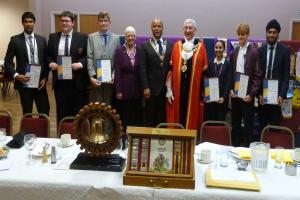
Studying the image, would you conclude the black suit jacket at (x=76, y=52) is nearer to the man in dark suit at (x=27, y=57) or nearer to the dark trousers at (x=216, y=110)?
the man in dark suit at (x=27, y=57)

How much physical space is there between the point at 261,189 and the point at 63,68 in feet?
9.56

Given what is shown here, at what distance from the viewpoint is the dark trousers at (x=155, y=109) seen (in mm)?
4660

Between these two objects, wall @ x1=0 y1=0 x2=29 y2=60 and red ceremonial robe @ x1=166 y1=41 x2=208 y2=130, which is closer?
red ceremonial robe @ x1=166 y1=41 x2=208 y2=130

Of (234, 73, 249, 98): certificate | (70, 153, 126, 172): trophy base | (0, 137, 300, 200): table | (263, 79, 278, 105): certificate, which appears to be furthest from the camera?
(234, 73, 249, 98): certificate

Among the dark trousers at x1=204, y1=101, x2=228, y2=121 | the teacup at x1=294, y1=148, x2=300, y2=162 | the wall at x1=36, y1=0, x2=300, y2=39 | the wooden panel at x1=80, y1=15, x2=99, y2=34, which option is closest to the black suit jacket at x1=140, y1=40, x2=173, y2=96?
the dark trousers at x1=204, y1=101, x2=228, y2=121

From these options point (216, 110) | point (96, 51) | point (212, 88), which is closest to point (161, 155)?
point (212, 88)

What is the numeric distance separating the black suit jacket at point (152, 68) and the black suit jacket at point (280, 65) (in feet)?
3.58

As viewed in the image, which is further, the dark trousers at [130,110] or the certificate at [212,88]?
the dark trousers at [130,110]

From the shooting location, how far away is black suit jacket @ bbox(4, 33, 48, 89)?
440 centimetres

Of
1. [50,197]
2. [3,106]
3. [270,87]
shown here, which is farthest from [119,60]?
[3,106]

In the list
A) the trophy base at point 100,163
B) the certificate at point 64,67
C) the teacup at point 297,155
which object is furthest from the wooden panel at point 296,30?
the trophy base at point 100,163

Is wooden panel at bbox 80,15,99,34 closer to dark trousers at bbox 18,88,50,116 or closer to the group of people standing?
the group of people standing

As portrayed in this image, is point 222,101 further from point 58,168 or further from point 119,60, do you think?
point 58,168

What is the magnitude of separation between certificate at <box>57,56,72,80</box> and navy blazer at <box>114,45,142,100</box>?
0.54 meters
